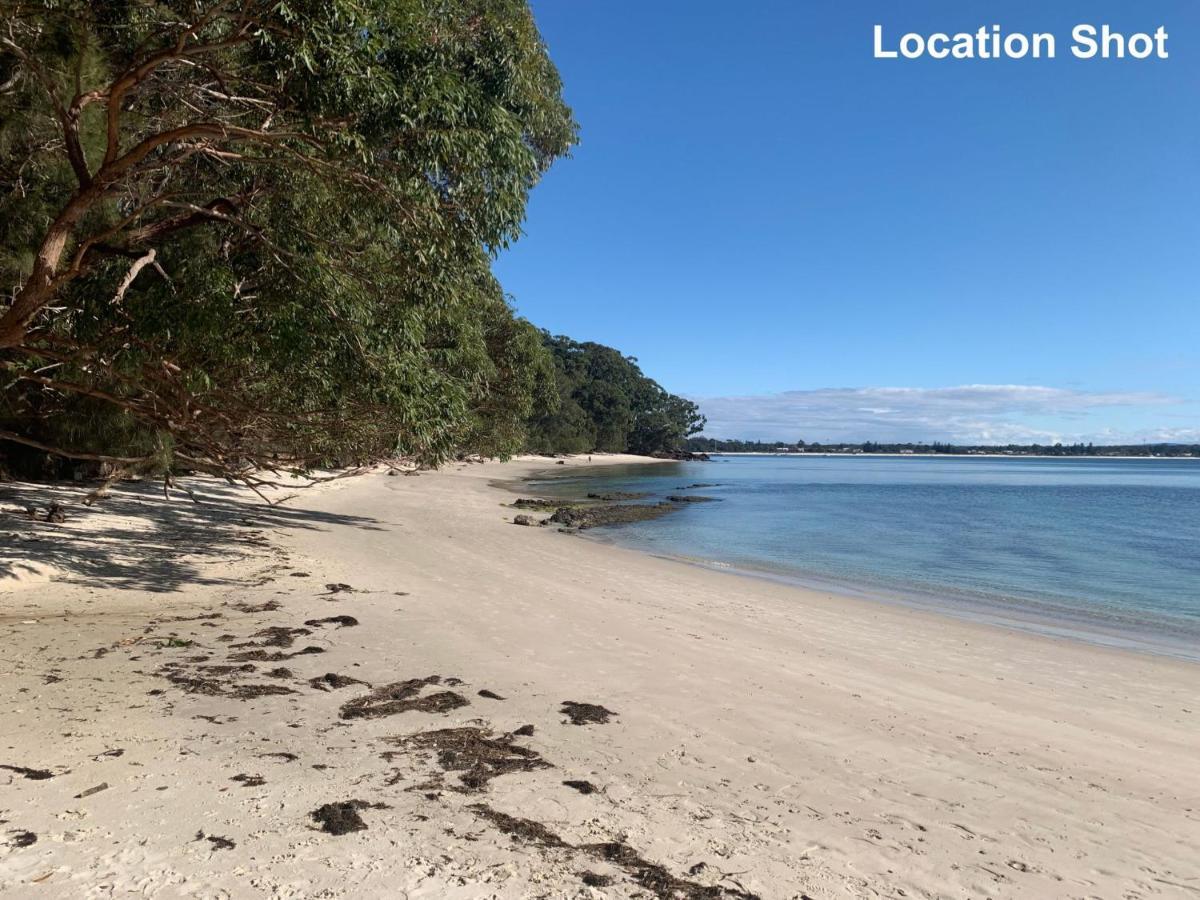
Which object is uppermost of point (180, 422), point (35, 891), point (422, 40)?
point (422, 40)

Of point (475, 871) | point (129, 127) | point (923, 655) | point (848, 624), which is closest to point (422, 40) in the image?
point (129, 127)

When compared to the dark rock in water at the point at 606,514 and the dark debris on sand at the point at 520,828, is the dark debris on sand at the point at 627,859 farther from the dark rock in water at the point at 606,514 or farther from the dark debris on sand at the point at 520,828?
the dark rock in water at the point at 606,514

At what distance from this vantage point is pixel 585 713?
18.2 feet

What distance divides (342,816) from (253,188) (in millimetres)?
5924

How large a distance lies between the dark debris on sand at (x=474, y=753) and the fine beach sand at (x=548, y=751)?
22 millimetres

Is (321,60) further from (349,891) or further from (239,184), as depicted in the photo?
(349,891)

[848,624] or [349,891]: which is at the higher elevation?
[349,891]

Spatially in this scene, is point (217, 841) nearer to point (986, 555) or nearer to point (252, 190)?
point (252, 190)

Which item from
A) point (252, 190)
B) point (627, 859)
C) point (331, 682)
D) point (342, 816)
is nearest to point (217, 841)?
point (342, 816)

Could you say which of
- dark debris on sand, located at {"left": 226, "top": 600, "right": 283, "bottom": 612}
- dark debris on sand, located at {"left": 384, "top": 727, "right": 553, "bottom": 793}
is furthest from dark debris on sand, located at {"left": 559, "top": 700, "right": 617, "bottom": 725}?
dark debris on sand, located at {"left": 226, "top": 600, "right": 283, "bottom": 612}

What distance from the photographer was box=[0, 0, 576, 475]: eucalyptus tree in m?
5.46

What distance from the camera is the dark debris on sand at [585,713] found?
5387mm

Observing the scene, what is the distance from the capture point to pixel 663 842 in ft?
11.9

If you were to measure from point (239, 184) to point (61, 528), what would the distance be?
8.29m
